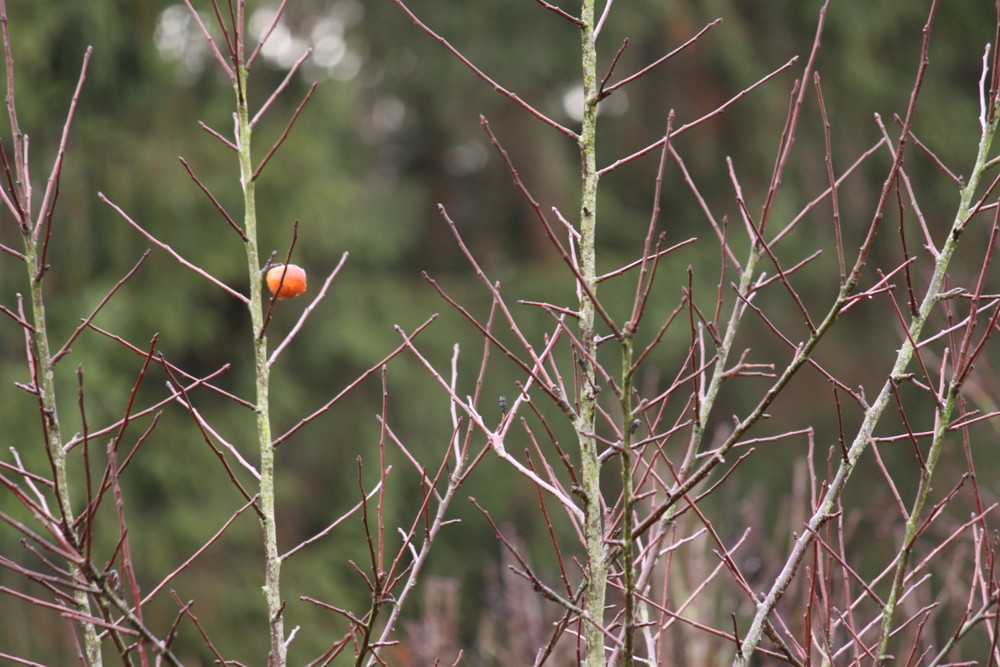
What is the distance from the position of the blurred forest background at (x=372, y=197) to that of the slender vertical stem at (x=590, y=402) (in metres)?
4.38

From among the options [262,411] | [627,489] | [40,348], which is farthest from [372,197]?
[627,489]

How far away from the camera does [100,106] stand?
7.11 m

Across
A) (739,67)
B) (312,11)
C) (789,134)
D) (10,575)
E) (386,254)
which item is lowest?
(10,575)

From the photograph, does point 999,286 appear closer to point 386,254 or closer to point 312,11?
point 386,254

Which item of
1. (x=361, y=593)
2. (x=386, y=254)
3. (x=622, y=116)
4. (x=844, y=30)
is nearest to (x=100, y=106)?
(x=386, y=254)

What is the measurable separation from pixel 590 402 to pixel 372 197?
8740mm

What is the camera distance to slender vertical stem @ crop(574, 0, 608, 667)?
1663 millimetres

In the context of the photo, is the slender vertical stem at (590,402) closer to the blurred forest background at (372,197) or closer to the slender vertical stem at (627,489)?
the slender vertical stem at (627,489)

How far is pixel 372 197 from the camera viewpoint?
1022 centimetres

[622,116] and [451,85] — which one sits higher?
[451,85]

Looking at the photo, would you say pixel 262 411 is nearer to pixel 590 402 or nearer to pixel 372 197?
pixel 590 402

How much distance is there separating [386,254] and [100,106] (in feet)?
9.73

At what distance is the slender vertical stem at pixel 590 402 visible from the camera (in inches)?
65.5

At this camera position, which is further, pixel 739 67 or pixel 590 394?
pixel 739 67
